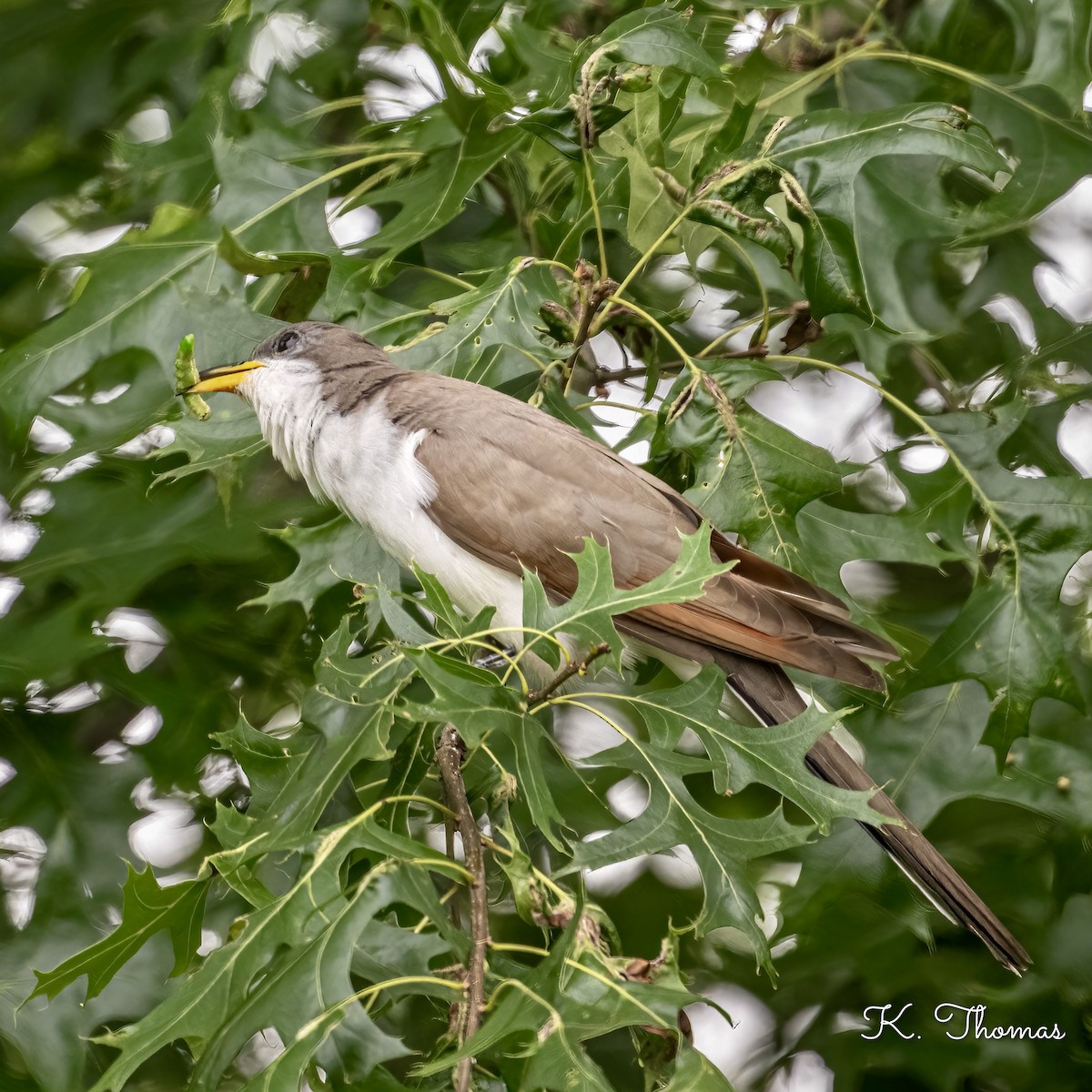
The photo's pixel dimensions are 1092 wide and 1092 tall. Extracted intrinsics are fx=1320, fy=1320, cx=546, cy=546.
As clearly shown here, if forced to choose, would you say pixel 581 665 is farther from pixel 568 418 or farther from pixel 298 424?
pixel 298 424

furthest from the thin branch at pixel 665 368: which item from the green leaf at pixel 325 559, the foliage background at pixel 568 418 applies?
the green leaf at pixel 325 559

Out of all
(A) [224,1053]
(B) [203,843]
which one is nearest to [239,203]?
(B) [203,843]

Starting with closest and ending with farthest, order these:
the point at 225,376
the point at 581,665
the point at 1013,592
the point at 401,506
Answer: the point at 581,665 < the point at 1013,592 < the point at 401,506 < the point at 225,376

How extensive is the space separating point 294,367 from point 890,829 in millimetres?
2047

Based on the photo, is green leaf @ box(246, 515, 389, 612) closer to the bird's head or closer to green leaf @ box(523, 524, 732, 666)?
the bird's head

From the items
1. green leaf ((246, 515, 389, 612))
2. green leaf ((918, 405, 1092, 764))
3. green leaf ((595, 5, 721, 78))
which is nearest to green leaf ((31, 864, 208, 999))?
green leaf ((246, 515, 389, 612))

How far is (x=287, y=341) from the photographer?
12.4ft

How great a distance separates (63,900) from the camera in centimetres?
375

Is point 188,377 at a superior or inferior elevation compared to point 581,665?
inferior

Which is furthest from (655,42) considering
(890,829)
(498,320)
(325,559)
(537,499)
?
(890,829)

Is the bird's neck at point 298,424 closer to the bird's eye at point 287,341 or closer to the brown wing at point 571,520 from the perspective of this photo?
the bird's eye at point 287,341

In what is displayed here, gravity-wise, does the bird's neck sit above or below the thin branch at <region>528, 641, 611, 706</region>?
below

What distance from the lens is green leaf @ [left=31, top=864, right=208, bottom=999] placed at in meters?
2.62

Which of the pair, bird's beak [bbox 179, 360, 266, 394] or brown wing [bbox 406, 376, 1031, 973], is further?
bird's beak [bbox 179, 360, 266, 394]
